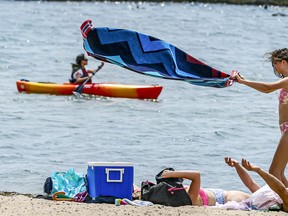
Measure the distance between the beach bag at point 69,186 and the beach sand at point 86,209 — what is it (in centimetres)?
34

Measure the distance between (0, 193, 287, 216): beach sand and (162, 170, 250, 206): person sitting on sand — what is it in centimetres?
28

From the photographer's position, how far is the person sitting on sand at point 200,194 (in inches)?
312

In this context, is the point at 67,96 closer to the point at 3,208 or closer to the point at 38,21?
the point at 3,208

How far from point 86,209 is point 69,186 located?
859mm

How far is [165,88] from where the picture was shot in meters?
22.2

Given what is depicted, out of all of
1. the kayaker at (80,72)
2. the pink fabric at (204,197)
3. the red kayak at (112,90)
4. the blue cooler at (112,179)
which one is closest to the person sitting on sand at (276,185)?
the pink fabric at (204,197)

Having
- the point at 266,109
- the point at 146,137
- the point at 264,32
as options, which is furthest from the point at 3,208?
the point at 264,32

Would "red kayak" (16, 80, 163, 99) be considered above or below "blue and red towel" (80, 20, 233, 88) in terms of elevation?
below

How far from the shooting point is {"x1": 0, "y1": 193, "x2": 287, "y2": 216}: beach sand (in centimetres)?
734

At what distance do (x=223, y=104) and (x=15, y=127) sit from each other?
6.03 metres

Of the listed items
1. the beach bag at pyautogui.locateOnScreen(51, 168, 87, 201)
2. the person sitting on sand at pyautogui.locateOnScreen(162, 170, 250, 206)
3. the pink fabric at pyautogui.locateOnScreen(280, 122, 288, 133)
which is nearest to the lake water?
the beach bag at pyautogui.locateOnScreen(51, 168, 87, 201)

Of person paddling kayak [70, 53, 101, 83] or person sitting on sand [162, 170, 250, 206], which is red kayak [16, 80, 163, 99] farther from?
person sitting on sand [162, 170, 250, 206]

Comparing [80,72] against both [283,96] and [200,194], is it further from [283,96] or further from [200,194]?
[283,96]

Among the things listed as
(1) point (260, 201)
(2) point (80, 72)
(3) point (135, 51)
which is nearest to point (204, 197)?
(1) point (260, 201)
